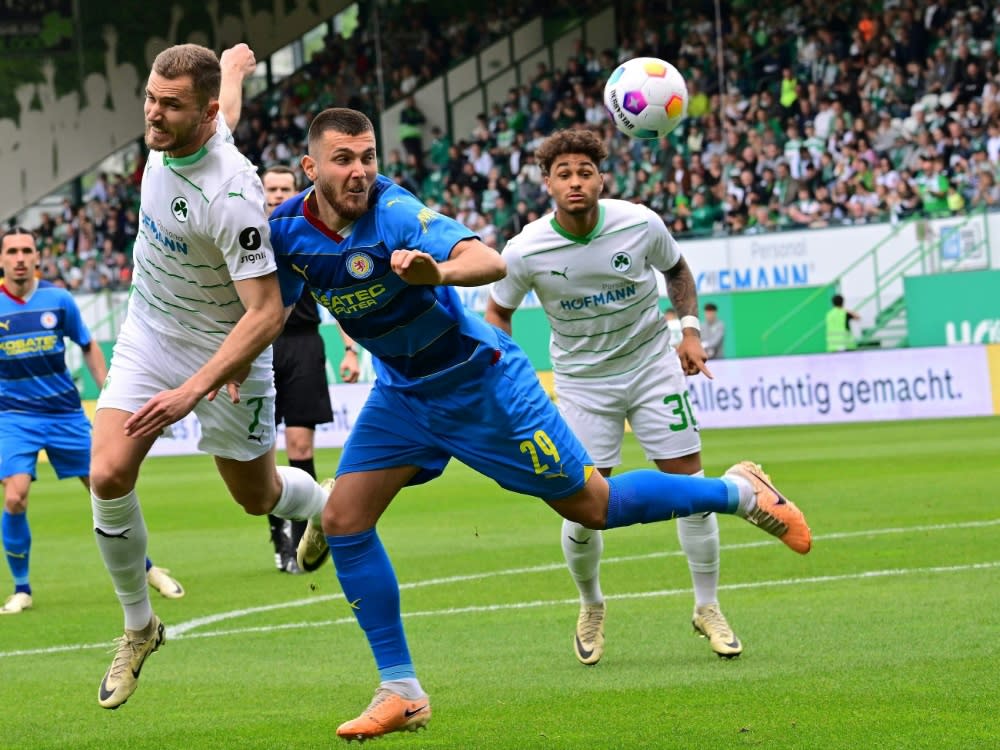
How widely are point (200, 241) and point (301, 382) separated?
5.27 metres

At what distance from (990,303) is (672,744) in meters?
20.8

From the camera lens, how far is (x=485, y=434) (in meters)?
6.09

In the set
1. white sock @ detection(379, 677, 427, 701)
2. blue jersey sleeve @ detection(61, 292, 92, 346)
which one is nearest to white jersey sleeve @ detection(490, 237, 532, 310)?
white sock @ detection(379, 677, 427, 701)

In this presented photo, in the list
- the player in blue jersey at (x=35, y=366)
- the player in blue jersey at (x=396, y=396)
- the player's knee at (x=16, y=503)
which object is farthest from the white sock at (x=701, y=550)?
the player's knee at (x=16, y=503)

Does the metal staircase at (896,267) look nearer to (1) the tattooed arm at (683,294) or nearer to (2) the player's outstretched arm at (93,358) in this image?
(2) the player's outstretched arm at (93,358)

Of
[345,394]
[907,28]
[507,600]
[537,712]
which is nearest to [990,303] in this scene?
[907,28]

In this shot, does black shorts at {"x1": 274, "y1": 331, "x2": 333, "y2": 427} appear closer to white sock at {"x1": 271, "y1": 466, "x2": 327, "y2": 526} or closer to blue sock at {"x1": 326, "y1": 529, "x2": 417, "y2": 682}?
white sock at {"x1": 271, "y1": 466, "x2": 327, "y2": 526}

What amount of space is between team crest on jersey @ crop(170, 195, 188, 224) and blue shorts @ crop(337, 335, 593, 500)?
1026 millimetres

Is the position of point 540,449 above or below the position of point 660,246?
below

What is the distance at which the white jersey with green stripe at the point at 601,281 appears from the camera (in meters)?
7.79

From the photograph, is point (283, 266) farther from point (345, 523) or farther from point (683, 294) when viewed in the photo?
point (683, 294)

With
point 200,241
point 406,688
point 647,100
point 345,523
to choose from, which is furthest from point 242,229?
point 647,100

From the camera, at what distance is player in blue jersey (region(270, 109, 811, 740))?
5.77 m

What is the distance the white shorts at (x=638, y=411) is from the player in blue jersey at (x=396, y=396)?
1.41 m
